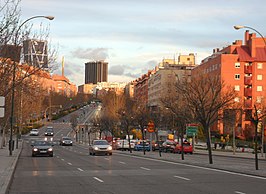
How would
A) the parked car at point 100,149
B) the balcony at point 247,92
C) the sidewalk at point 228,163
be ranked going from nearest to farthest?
the sidewalk at point 228,163, the parked car at point 100,149, the balcony at point 247,92

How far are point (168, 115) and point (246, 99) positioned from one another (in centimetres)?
1890

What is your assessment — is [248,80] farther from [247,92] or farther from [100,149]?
[100,149]

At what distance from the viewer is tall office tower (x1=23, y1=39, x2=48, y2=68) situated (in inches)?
1131

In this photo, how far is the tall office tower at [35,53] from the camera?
28719mm

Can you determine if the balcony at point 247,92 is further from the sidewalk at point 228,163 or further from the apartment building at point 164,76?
the sidewalk at point 228,163

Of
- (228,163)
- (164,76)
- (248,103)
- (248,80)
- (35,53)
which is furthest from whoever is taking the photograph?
(164,76)

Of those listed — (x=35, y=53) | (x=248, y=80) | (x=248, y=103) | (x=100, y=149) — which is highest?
(x=248, y=80)

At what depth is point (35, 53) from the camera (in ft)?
99.8

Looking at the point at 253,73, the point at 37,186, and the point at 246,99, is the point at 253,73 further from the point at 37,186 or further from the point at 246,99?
the point at 37,186

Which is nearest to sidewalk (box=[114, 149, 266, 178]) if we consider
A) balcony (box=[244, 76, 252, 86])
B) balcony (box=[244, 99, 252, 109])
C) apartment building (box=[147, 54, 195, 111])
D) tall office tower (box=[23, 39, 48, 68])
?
tall office tower (box=[23, 39, 48, 68])

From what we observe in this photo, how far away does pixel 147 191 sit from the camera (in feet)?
51.8

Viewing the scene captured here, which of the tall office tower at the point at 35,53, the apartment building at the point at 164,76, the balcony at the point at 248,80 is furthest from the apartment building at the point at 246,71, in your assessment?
the tall office tower at the point at 35,53

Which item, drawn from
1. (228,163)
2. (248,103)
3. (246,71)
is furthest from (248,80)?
(228,163)

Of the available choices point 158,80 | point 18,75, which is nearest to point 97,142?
point 18,75
